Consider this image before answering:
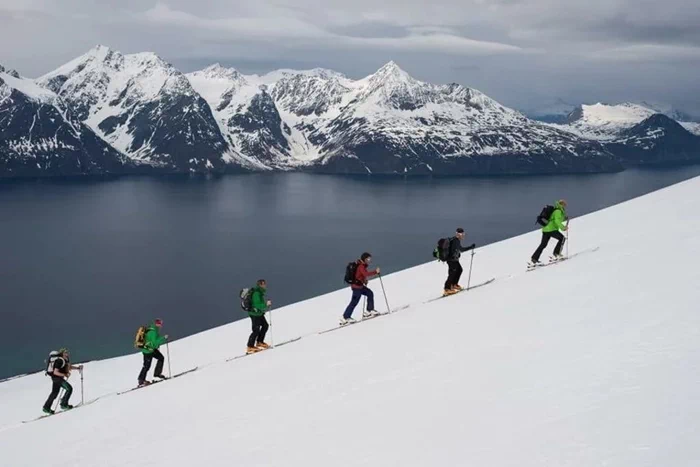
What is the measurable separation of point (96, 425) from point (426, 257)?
87214mm

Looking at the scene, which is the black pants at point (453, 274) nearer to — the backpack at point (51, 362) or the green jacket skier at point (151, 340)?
the green jacket skier at point (151, 340)

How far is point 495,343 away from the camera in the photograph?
12.6m

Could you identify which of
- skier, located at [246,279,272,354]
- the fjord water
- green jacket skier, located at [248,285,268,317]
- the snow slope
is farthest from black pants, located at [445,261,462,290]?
the fjord water

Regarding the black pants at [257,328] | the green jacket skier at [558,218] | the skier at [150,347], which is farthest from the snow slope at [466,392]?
the green jacket skier at [558,218]

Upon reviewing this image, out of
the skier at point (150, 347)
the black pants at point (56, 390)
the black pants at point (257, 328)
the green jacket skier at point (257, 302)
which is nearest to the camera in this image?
the black pants at point (56, 390)

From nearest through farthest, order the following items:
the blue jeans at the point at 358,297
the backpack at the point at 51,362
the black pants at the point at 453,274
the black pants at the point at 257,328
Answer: the backpack at the point at 51,362, the black pants at the point at 257,328, the blue jeans at the point at 358,297, the black pants at the point at 453,274

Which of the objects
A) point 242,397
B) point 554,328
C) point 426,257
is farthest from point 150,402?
point 426,257

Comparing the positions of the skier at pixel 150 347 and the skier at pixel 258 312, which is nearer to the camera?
the skier at pixel 258 312

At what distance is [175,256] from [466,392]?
10160 cm

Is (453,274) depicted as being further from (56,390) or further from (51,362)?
(56,390)

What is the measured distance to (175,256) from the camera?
10706cm

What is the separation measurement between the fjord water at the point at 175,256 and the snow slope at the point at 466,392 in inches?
402

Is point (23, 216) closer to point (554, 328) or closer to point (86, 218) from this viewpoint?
point (86, 218)

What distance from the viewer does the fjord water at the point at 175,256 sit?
6450 cm
